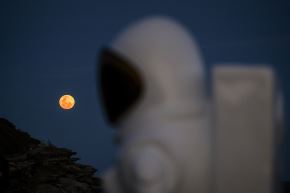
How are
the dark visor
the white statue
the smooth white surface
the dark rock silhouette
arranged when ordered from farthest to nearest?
the dark rock silhouette, the dark visor, the white statue, the smooth white surface

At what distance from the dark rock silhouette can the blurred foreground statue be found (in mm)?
12641

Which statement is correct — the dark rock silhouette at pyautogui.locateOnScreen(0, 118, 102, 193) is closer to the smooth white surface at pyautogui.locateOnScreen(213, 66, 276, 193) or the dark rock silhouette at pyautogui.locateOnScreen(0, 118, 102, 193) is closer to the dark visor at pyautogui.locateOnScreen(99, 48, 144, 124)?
the dark visor at pyautogui.locateOnScreen(99, 48, 144, 124)

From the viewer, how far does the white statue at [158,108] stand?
8.43ft

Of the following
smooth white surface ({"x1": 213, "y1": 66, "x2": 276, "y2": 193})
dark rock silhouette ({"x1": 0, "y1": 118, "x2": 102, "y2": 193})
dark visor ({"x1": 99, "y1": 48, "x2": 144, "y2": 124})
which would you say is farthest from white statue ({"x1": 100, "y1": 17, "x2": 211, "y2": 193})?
dark rock silhouette ({"x1": 0, "y1": 118, "x2": 102, "y2": 193})

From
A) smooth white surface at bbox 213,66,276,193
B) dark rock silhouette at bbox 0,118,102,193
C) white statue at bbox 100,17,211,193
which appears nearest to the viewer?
smooth white surface at bbox 213,66,276,193

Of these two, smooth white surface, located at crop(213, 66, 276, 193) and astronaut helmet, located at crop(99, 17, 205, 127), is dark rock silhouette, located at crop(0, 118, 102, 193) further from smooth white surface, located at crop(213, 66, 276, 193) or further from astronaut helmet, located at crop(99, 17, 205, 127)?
smooth white surface, located at crop(213, 66, 276, 193)

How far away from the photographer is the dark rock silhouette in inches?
595

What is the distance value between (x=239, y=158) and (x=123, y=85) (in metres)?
0.96

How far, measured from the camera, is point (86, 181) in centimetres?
1744

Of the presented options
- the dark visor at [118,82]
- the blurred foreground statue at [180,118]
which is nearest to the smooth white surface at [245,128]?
the blurred foreground statue at [180,118]

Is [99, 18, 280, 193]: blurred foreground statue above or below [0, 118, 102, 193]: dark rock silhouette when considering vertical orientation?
above

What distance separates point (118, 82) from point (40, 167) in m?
15.4

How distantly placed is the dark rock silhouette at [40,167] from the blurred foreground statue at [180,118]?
1264 cm

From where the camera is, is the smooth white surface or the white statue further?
the white statue
